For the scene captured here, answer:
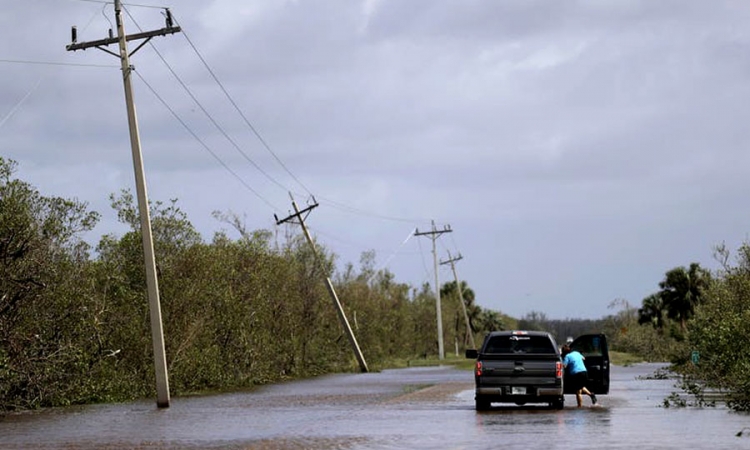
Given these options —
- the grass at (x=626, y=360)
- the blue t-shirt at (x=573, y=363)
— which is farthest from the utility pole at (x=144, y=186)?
the grass at (x=626, y=360)

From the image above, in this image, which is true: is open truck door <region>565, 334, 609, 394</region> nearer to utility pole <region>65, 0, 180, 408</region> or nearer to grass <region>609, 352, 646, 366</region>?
utility pole <region>65, 0, 180, 408</region>

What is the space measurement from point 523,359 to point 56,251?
13.1 m

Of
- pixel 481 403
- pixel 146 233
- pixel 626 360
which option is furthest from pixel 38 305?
pixel 626 360

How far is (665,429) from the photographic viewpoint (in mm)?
21094

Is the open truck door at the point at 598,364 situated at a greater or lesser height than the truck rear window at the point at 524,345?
lesser

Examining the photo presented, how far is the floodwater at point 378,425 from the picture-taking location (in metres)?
18.9

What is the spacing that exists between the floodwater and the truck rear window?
1.37 meters

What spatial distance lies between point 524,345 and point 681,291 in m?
69.1

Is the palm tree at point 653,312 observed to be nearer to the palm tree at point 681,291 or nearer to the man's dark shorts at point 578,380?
the palm tree at point 681,291

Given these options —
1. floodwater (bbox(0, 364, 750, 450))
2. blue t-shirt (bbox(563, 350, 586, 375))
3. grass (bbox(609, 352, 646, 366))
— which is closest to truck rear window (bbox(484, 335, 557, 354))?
floodwater (bbox(0, 364, 750, 450))

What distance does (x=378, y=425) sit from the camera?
910 inches

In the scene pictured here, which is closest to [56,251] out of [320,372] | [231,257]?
[231,257]

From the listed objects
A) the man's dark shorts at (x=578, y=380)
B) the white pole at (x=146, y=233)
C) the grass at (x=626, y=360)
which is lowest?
the grass at (x=626, y=360)

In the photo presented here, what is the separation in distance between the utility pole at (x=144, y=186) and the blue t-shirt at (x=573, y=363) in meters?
9.95
